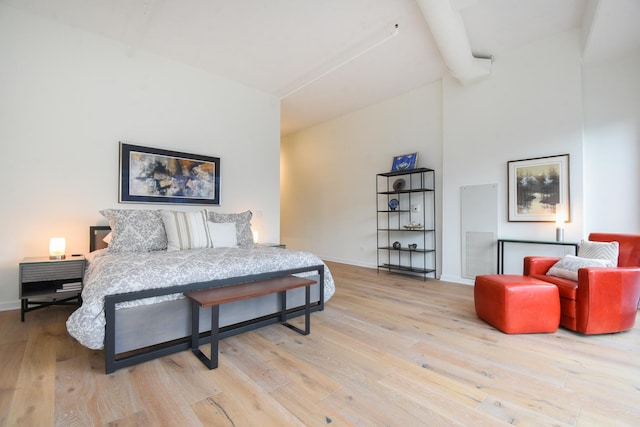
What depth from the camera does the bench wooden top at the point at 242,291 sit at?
2037 millimetres

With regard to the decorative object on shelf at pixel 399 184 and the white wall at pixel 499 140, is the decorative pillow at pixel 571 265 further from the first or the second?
the decorative object on shelf at pixel 399 184

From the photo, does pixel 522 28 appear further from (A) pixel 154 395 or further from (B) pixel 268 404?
(A) pixel 154 395

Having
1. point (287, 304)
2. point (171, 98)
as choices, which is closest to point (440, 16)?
point (287, 304)

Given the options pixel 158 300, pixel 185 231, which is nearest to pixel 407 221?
pixel 185 231

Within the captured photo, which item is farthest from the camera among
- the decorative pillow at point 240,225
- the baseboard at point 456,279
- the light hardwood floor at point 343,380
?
the baseboard at point 456,279

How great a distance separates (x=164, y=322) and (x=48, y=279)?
1739mm

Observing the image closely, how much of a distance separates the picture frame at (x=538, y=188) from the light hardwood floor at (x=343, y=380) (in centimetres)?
155

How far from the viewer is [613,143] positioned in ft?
11.5

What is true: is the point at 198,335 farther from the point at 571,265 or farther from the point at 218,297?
the point at 571,265

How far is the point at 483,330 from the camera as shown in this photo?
268cm

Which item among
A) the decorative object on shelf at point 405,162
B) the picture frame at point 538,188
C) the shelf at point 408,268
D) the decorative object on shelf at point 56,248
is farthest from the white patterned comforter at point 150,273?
the picture frame at point 538,188

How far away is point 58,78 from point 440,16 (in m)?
4.27

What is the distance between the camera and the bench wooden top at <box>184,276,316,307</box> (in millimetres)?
2037

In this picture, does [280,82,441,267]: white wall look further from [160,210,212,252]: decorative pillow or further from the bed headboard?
the bed headboard
